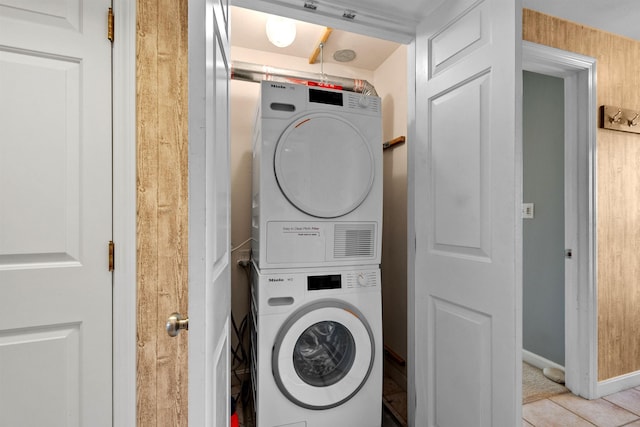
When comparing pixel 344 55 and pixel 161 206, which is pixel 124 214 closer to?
pixel 161 206

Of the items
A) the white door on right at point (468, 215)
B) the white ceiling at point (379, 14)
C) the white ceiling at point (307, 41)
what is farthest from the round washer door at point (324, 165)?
the white ceiling at point (307, 41)

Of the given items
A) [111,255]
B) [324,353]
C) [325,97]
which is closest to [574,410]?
[324,353]

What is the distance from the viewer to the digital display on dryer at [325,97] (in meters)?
1.59

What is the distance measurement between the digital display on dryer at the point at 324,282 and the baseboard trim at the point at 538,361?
6.87 ft

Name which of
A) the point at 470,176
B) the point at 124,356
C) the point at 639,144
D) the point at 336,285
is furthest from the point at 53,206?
the point at 639,144

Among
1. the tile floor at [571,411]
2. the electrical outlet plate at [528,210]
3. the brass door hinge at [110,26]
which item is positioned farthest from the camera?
the electrical outlet plate at [528,210]

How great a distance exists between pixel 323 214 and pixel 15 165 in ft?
4.08

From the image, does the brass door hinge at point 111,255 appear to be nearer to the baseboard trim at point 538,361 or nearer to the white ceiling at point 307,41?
the white ceiling at point 307,41

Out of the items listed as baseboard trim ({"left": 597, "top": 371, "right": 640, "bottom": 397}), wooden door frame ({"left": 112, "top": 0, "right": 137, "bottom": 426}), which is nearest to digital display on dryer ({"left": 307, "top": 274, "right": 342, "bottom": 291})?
wooden door frame ({"left": 112, "top": 0, "right": 137, "bottom": 426})

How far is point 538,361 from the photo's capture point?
2502 mm

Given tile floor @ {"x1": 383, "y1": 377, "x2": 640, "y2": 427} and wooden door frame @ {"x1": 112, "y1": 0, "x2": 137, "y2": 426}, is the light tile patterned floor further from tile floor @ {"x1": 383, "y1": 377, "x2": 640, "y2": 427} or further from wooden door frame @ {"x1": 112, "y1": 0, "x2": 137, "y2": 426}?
wooden door frame @ {"x1": 112, "y1": 0, "x2": 137, "y2": 426}

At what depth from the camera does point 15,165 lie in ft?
3.66

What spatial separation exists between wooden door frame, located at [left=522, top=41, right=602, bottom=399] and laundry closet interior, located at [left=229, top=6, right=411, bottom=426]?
93 centimetres

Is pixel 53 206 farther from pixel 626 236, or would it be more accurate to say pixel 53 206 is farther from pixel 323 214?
pixel 626 236
